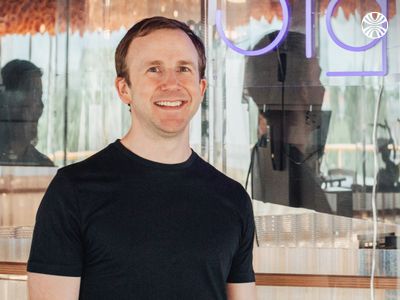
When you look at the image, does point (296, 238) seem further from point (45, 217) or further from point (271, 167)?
point (45, 217)

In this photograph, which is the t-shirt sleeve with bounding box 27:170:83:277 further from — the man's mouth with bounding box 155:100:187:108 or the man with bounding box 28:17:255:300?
the man's mouth with bounding box 155:100:187:108

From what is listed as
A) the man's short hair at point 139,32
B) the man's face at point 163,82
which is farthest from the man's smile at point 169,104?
the man's short hair at point 139,32

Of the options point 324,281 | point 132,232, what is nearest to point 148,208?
point 132,232

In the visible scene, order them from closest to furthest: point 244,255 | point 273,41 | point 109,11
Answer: point 244,255
point 273,41
point 109,11

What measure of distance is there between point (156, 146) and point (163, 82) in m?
0.14

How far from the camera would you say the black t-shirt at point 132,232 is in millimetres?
1440

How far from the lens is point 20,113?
3084mm

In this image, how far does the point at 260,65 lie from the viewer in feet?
9.74

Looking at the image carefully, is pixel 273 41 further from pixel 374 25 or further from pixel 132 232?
pixel 132 232

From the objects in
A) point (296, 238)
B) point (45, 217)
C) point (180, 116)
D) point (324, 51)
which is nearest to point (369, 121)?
point (324, 51)

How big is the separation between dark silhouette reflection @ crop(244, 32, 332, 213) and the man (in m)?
1.34

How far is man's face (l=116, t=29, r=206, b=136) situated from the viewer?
4.98 feet

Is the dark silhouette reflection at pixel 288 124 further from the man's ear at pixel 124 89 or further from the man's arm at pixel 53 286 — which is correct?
the man's arm at pixel 53 286

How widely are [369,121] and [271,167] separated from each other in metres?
0.45
